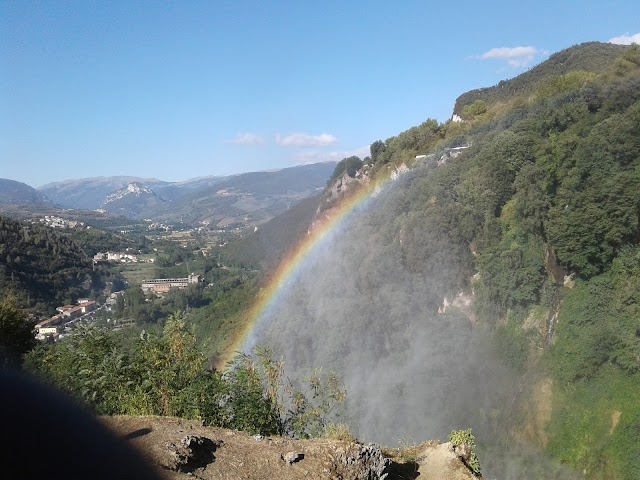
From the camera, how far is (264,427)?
847 centimetres

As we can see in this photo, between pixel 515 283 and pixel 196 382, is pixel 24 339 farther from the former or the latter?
pixel 515 283

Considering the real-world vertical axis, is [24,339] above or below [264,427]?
above

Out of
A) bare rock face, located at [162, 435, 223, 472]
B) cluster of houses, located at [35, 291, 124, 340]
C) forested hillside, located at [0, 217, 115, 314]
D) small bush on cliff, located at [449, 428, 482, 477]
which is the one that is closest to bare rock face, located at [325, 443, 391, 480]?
bare rock face, located at [162, 435, 223, 472]

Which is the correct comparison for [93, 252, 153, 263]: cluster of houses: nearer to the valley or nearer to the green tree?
the valley

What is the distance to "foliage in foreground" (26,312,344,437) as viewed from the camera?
7.95 metres

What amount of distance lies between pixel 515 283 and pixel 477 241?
4.37 meters

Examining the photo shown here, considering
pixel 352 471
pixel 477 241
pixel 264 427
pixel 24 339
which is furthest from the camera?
pixel 477 241

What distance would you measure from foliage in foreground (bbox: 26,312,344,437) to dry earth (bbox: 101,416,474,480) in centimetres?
98

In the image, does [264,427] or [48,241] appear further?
[48,241]

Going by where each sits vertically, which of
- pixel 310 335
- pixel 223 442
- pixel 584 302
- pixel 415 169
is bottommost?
pixel 310 335

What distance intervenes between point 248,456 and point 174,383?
2888 mm

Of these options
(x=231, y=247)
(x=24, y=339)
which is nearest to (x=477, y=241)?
(x=24, y=339)

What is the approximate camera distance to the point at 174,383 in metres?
8.48

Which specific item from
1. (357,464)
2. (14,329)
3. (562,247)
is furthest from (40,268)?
(357,464)
